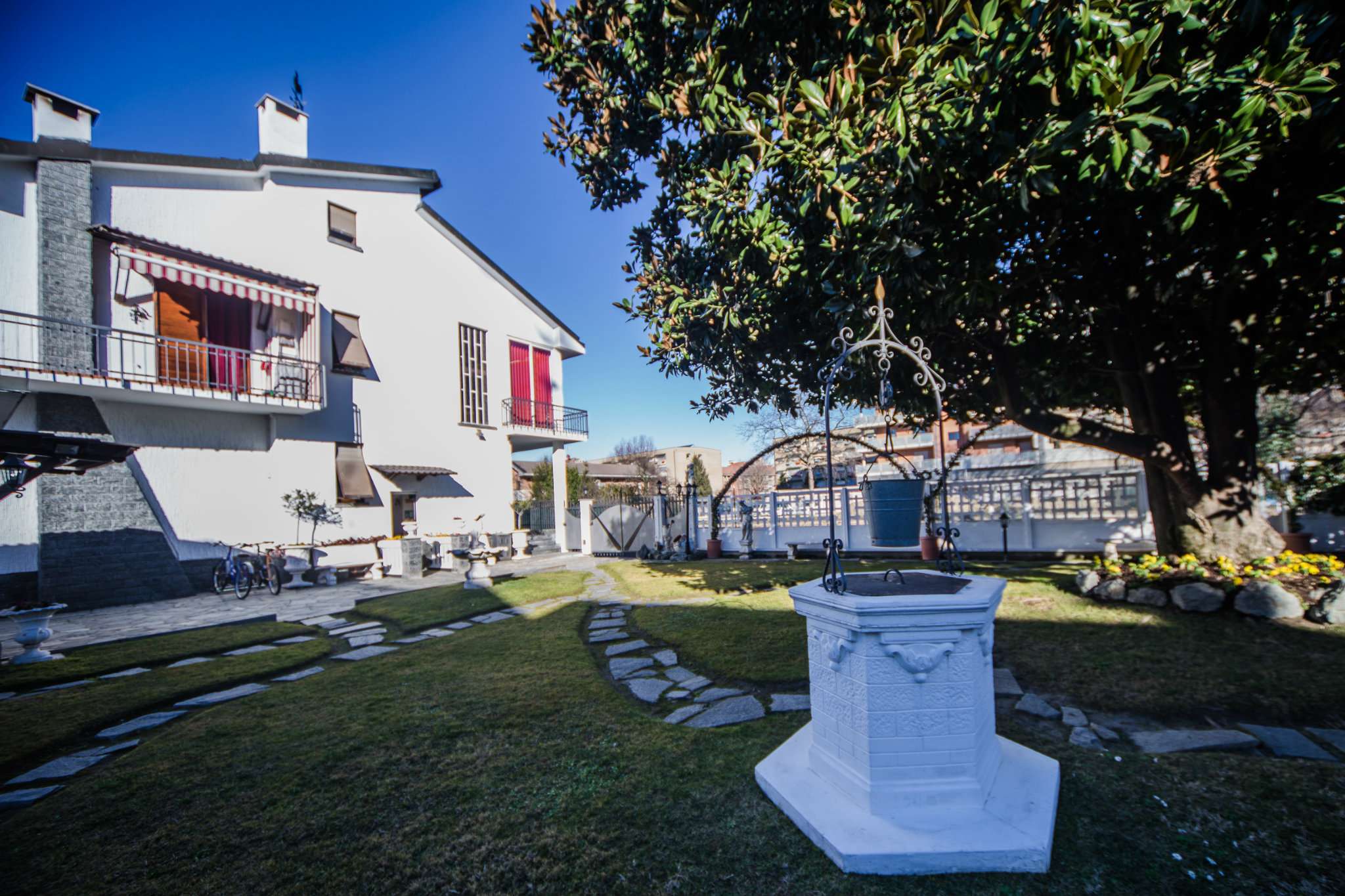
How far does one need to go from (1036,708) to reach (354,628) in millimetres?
6980

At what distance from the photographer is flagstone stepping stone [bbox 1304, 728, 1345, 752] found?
2881 millimetres

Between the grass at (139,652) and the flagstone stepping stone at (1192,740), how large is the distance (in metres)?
7.82

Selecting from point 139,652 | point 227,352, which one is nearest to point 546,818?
point 139,652

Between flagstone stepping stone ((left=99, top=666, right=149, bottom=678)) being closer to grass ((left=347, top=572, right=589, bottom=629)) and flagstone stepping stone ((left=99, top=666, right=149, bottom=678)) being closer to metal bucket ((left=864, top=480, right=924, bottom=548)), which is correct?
grass ((left=347, top=572, right=589, bottom=629))

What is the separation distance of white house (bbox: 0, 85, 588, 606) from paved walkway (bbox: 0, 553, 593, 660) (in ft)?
2.75

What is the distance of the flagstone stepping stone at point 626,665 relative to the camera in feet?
14.9

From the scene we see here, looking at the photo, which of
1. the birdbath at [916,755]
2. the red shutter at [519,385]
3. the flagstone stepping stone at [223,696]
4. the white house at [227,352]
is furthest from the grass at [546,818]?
the red shutter at [519,385]

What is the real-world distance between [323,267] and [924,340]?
12640mm

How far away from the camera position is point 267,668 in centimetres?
500

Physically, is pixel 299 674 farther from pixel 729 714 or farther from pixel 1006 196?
pixel 1006 196

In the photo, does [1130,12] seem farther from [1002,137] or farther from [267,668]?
[267,668]

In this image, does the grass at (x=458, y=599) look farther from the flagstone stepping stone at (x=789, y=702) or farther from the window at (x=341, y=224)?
the window at (x=341, y=224)

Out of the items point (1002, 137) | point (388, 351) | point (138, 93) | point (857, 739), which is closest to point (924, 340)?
point (1002, 137)

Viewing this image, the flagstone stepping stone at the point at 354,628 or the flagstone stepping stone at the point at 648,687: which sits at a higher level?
the flagstone stepping stone at the point at 648,687
